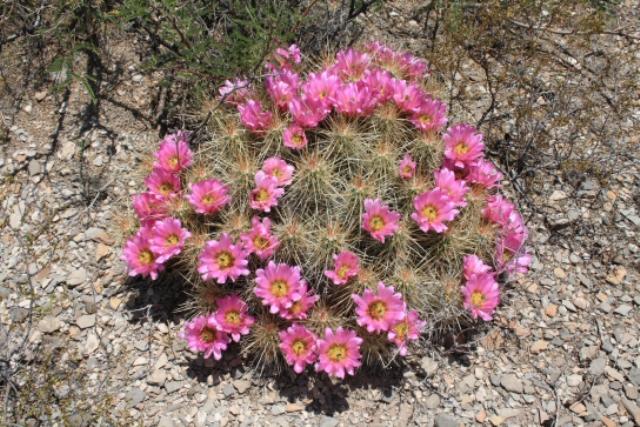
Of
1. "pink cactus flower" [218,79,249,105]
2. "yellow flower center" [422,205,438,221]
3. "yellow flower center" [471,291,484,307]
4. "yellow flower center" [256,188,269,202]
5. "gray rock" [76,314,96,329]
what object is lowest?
"gray rock" [76,314,96,329]

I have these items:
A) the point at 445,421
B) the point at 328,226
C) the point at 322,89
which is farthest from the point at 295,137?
the point at 445,421

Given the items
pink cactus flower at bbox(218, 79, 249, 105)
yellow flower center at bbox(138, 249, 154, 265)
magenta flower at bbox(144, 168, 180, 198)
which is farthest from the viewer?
pink cactus flower at bbox(218, 79, 249, 105)

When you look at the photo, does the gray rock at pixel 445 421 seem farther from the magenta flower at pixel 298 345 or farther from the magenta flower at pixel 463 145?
the magenta flower at pixel 463 145

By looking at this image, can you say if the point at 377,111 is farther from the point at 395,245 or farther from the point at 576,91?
the point at 576,91

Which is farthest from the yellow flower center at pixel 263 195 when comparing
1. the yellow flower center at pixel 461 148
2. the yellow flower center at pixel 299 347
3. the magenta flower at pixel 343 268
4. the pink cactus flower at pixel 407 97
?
the yellow flower center at pixel 461 148

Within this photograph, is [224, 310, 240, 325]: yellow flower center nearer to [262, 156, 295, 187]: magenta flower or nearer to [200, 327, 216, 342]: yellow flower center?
[200, 327, 216, 342]: yellow flower center

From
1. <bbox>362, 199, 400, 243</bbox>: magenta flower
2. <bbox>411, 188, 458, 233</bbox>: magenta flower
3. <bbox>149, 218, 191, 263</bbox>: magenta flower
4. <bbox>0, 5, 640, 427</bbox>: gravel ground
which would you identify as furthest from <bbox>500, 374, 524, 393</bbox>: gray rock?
<bbox>149, 218, 191, 263</bbox>: magenta flower

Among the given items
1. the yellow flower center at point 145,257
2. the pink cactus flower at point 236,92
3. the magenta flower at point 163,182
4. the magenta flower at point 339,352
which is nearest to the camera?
the magenta flower at point 339,352
